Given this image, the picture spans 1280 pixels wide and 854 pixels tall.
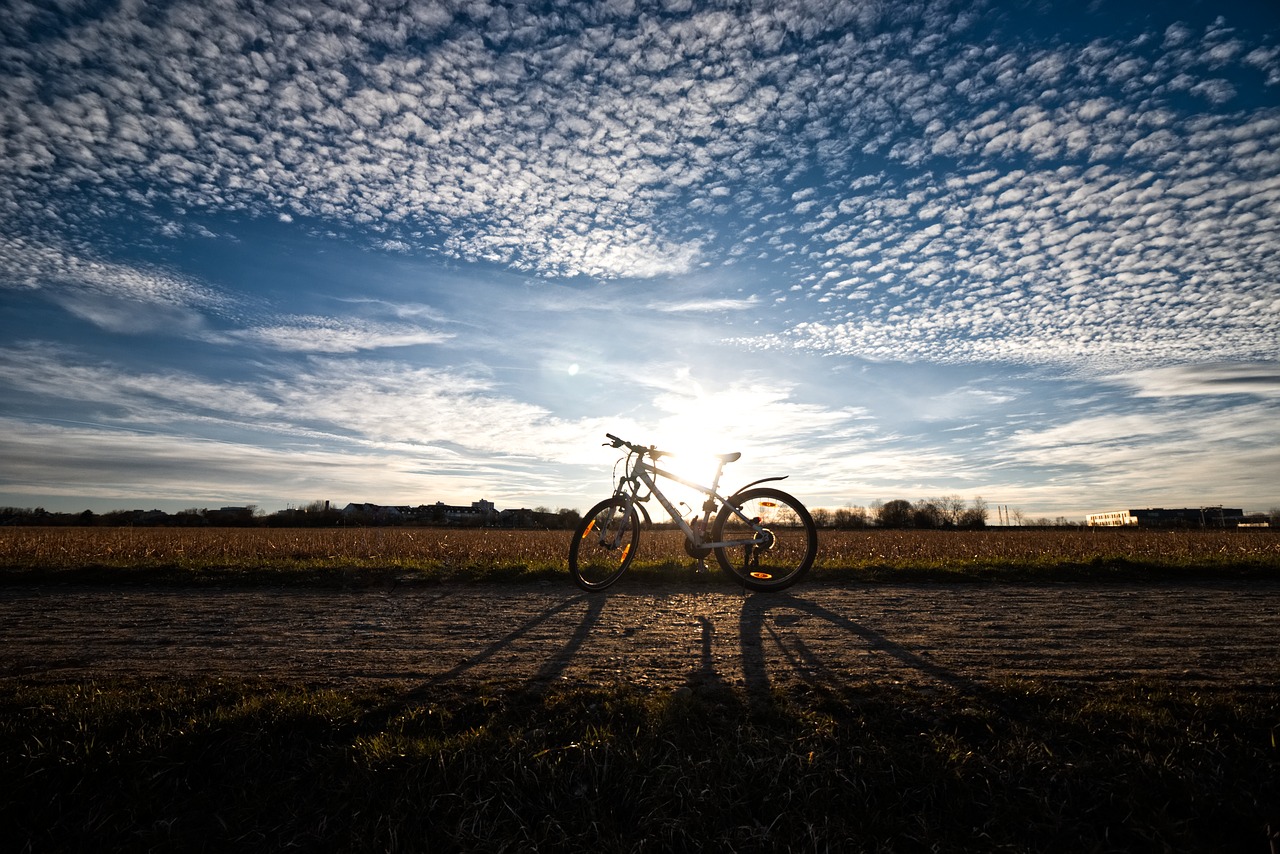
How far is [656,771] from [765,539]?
212 inches

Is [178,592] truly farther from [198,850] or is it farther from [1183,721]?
[1183,721]

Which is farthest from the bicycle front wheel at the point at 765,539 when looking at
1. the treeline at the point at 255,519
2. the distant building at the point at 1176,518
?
the distant building at the point at 1176,518

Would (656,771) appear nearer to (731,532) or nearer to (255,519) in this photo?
(731,532)

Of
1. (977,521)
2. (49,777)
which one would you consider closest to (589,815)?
(49,777)

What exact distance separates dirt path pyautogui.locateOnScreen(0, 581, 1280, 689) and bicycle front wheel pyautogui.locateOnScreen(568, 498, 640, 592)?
0.37m

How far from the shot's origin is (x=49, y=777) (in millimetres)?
3830

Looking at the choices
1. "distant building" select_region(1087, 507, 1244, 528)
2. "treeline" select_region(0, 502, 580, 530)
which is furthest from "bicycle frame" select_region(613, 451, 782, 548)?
"distant building" select_region(1087, 507, 1244, 528)

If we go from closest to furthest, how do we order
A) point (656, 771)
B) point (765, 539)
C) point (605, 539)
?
point (656, 771), point (765, 539), point (605, 539)

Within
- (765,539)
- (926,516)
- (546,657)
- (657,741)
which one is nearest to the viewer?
(657,741)

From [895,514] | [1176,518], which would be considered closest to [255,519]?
[895,514]

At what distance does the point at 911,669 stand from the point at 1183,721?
5.45 ft

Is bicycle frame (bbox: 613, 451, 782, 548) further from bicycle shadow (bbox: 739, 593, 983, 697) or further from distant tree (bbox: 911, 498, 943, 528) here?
distant tree (bbox: 911, 498, 943, 528)

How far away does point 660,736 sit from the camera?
12.8 ft

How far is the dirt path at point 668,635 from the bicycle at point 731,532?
38cm
